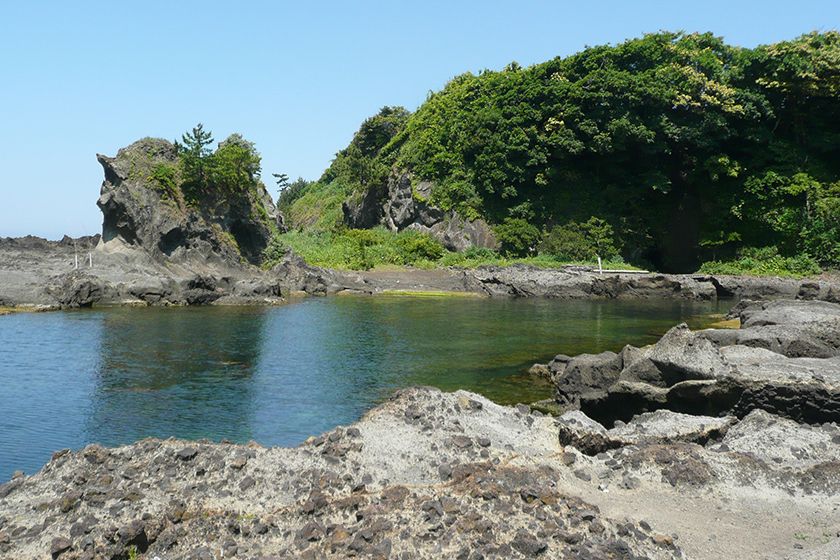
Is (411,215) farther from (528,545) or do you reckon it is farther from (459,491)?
(528,545)

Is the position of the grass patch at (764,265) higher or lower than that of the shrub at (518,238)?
lower

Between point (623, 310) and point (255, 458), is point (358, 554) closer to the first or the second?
point (255, 458)

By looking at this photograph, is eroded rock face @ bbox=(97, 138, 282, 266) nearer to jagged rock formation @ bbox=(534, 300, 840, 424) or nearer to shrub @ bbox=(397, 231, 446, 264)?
shrub @ bbox=(397, 231, 446, 264)

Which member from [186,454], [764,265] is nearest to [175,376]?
[186,454]

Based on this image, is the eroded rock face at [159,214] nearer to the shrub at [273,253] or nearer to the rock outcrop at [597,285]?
the shrub at [273,253]

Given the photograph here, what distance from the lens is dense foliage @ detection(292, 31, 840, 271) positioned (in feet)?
213

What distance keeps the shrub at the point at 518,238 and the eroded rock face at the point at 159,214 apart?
23418 mm

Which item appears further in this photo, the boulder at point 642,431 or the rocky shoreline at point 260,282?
the rocky shoreline at point 260,282

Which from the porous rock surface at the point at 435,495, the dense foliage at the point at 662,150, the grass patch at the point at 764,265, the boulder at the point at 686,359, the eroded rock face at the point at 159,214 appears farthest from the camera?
the dense foliage at the point at 662,150

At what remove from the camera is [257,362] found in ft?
103

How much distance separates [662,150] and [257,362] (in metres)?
50.9

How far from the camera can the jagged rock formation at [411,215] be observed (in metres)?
73.2

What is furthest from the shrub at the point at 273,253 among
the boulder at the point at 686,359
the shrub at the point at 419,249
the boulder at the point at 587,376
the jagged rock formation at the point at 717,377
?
the boulder at the point at 686,359

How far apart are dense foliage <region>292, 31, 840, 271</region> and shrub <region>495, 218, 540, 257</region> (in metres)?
0.13
